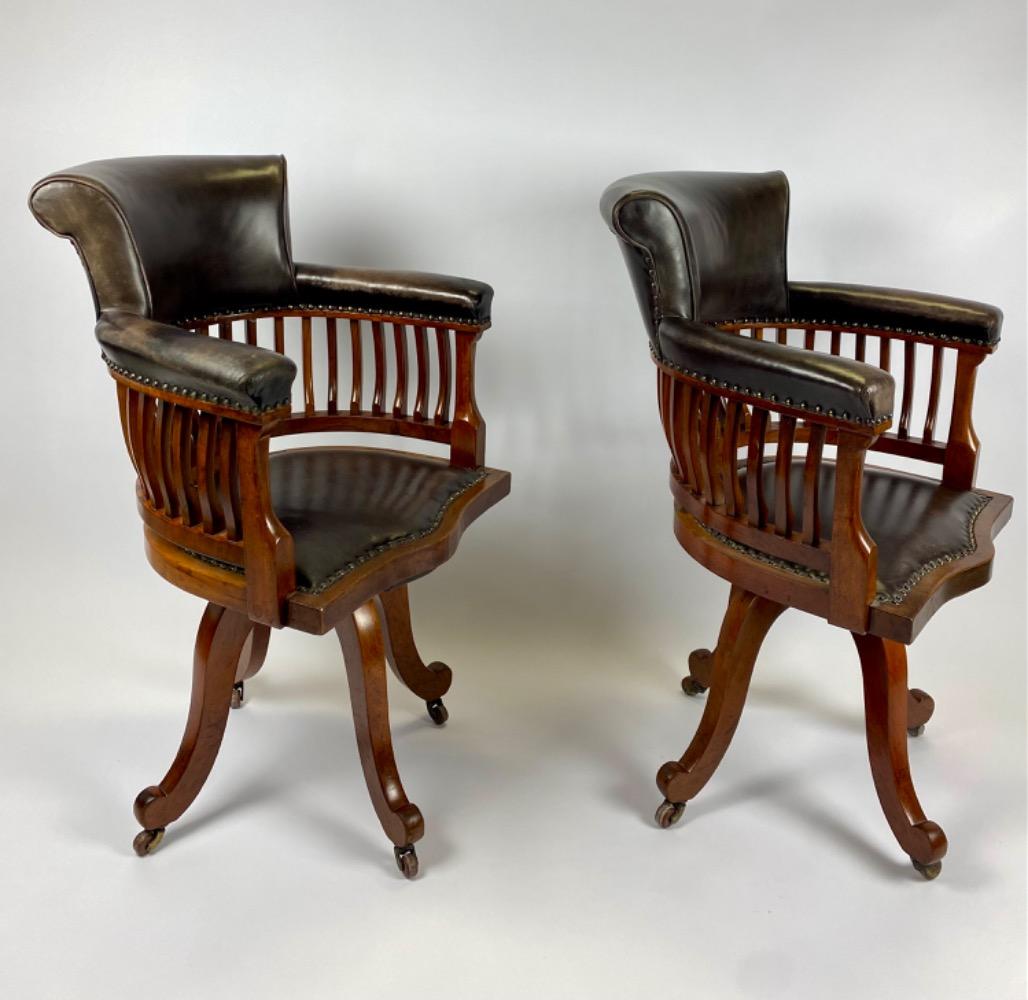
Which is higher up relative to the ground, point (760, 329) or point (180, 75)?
point (180, 75)

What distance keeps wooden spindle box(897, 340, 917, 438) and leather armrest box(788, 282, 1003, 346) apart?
0.12ft

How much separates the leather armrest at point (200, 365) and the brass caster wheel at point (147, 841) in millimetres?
844

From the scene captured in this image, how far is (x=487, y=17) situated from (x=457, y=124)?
0.23 meters

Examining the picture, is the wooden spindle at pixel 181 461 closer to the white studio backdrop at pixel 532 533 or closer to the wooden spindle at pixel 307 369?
the wooden spindle at pixel 307 369

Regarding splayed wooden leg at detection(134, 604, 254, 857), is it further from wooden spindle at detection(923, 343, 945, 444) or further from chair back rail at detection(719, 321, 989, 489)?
wooden spindle at detection(923, 343, 945, 444)

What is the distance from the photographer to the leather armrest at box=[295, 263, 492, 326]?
7.71 ft

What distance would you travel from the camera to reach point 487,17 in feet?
9.24

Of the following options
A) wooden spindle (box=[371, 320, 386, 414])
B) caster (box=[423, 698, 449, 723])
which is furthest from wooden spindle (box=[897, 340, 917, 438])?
caster (box=[423, 698, 449, 723])

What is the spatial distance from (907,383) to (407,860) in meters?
1.27

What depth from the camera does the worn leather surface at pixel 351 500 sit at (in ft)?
6.64

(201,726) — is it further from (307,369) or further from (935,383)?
(935,383)

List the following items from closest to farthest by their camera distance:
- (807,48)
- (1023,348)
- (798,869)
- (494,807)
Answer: (798,869), (494,807), (807,48), (1023,348)

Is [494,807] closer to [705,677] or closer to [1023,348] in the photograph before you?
[705,677]

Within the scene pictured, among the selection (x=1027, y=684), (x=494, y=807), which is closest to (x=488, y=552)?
(x=494, y=807)
